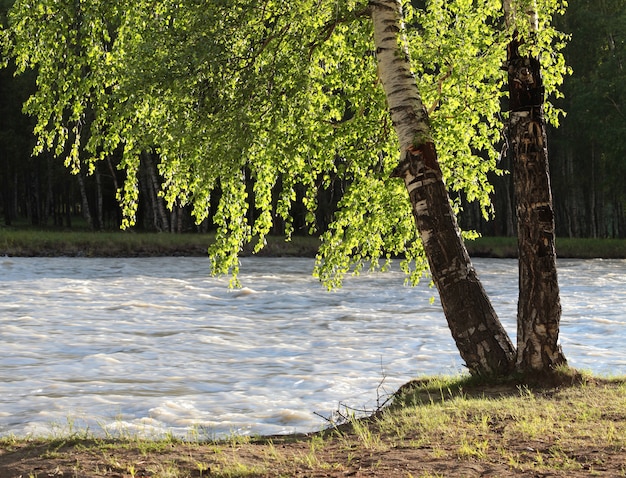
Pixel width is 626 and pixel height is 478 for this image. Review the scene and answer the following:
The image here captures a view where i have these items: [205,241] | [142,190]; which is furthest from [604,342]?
[142,190]

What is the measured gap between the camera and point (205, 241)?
147 feet

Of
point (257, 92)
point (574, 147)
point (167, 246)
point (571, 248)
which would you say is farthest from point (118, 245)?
point (257, 92)

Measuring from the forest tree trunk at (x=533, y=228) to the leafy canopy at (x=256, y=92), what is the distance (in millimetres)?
535

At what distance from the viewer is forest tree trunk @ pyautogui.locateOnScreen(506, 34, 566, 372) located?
9.66m

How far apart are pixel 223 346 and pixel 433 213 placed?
9.69 meters

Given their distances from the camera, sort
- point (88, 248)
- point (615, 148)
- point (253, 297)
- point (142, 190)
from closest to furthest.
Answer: point (253, 297) < point (88, 248) < point (615, 148) < point (142, 190)

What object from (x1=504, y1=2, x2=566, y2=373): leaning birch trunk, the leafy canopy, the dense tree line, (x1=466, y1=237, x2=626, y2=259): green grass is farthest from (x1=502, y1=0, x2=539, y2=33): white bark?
(x1=466, y1=237, x2=626, y2=259): green grass

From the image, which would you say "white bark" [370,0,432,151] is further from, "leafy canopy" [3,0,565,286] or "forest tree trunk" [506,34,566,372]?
"forest tree trunk" [506,34,566,372]

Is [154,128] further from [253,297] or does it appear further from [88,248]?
[88,248]

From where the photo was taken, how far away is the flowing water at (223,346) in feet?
40.2

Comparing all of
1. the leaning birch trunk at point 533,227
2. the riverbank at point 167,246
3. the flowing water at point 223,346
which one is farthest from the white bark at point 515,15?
the riverbank at point 167,246

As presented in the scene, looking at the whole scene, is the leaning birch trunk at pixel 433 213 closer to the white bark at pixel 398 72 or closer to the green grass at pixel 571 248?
the white bark at pixel 398 72

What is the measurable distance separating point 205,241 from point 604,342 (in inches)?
1127

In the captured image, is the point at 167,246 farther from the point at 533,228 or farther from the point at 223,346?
the point at 533,228
